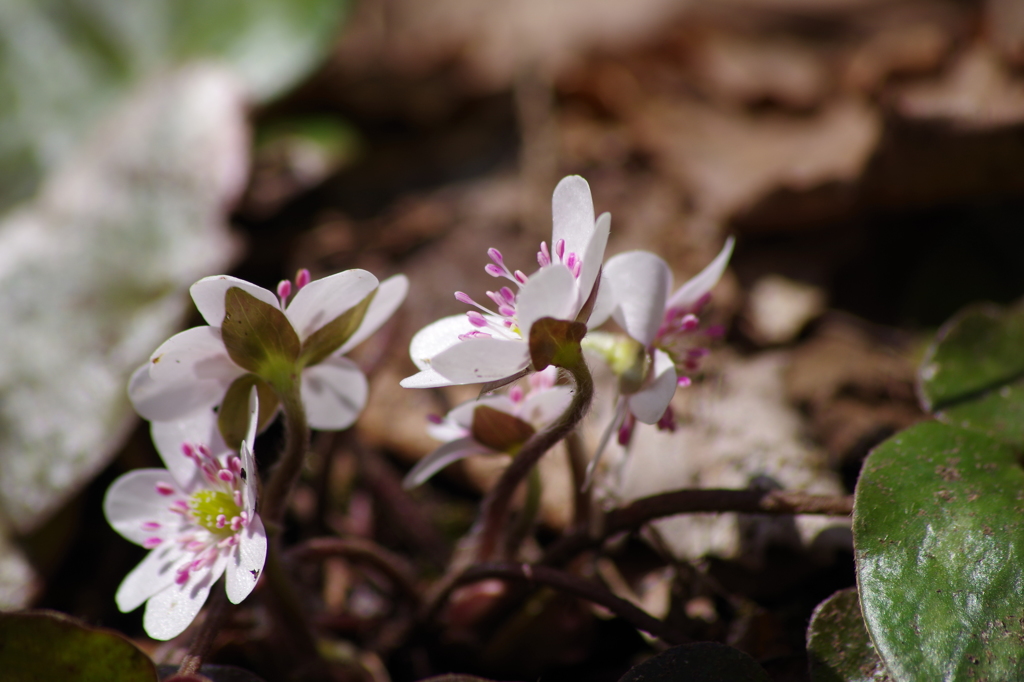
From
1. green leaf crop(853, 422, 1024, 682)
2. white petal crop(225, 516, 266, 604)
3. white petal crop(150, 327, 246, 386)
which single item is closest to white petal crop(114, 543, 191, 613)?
white petal crop(225, 516, 266, 604)

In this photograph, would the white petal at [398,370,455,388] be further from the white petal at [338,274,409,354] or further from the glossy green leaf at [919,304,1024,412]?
the glossy green leaf at [919,304,1024,412]

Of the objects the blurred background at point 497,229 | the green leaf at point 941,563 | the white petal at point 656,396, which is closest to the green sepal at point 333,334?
the white petal at point 656,396

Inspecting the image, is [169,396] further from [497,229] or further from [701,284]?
[497,229]

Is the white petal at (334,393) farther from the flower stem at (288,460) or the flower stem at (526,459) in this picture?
the flower stem at (526,459)

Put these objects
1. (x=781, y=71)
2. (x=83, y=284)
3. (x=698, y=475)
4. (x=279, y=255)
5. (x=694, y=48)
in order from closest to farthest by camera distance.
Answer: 1. (x=698, y=475)
2. (x=83, y=284)
3. (x=279, y=255)
4. (x=781, y=71)
5. (x=694, y=48)

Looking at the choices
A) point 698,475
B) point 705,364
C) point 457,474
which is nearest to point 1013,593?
point 698,475

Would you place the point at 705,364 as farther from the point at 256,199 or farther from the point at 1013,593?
the point at 256,199

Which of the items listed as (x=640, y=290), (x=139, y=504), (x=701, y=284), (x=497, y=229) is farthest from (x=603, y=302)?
(x=497, y=229)
